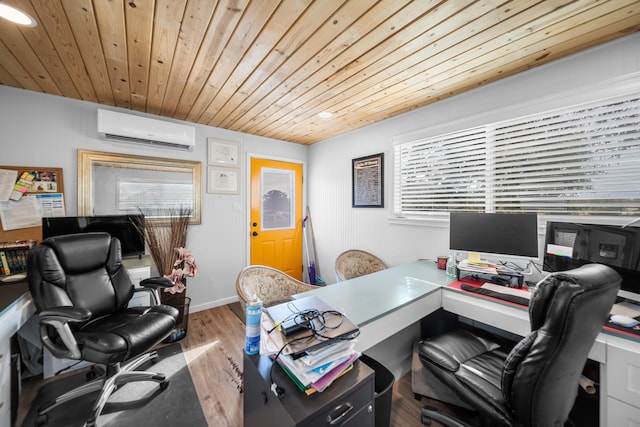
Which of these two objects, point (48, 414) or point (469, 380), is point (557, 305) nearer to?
point (469, 380)

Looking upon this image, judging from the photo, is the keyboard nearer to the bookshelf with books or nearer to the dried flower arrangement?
the dried flower arrangement

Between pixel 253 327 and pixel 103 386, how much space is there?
4.66 ft

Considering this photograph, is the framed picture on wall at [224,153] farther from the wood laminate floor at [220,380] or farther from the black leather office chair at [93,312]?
the wood laminate floor at [220,380]

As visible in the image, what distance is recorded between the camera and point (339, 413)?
851mm

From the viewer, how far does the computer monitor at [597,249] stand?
130 cm

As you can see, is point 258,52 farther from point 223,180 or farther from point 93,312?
point 93,312

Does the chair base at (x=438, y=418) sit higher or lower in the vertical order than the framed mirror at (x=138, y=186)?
lower

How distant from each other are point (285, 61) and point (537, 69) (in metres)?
1.89

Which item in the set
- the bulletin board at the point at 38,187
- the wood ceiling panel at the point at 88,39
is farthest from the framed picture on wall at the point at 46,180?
the wood ceiling panel at the point at 88,39

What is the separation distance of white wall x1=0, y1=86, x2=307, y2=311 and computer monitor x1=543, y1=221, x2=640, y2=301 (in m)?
3.25

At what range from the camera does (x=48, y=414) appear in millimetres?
1498

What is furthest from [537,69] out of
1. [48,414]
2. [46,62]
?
[48,414]

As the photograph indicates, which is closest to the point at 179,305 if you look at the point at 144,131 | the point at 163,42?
the point at 144,131

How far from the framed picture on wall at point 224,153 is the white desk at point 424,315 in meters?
2.35
